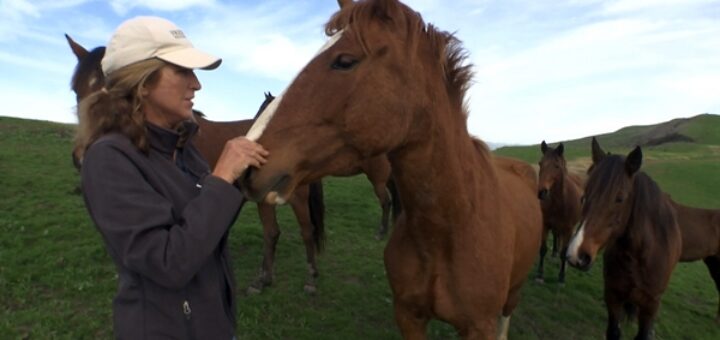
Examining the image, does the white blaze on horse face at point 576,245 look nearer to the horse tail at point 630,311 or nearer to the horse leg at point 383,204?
the horse tail at point 630,311

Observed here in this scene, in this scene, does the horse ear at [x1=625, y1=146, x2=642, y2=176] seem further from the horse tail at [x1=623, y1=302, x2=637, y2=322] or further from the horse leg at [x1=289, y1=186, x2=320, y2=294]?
the horse leg at [x1=289, y1=186, x2=320, y2=294]

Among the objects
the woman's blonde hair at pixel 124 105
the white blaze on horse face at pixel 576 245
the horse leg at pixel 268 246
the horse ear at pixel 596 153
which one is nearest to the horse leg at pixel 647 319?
the white blaze on horse face at pixel 576 245

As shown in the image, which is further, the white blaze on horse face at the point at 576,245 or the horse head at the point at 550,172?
the horse head at the point at 550,172

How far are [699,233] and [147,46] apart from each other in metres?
9.06

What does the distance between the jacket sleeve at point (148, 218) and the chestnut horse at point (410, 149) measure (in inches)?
8.9

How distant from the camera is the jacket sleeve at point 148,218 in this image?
5.43 ft

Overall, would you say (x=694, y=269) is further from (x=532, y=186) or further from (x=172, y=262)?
(x=172, y=262)

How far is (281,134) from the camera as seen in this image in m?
1.97

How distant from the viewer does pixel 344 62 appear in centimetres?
211

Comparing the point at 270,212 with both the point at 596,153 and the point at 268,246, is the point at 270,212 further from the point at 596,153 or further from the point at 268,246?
the point at 596,153

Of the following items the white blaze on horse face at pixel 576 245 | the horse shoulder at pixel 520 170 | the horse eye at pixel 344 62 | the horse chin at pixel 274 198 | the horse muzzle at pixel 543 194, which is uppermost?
the horse eye at pixel 344 62

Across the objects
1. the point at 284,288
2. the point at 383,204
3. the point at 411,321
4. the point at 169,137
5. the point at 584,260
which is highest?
the point at 169,137

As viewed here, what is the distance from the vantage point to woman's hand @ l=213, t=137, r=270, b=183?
1.80 m

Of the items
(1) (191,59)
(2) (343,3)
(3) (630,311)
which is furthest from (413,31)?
(3) (630,311)
